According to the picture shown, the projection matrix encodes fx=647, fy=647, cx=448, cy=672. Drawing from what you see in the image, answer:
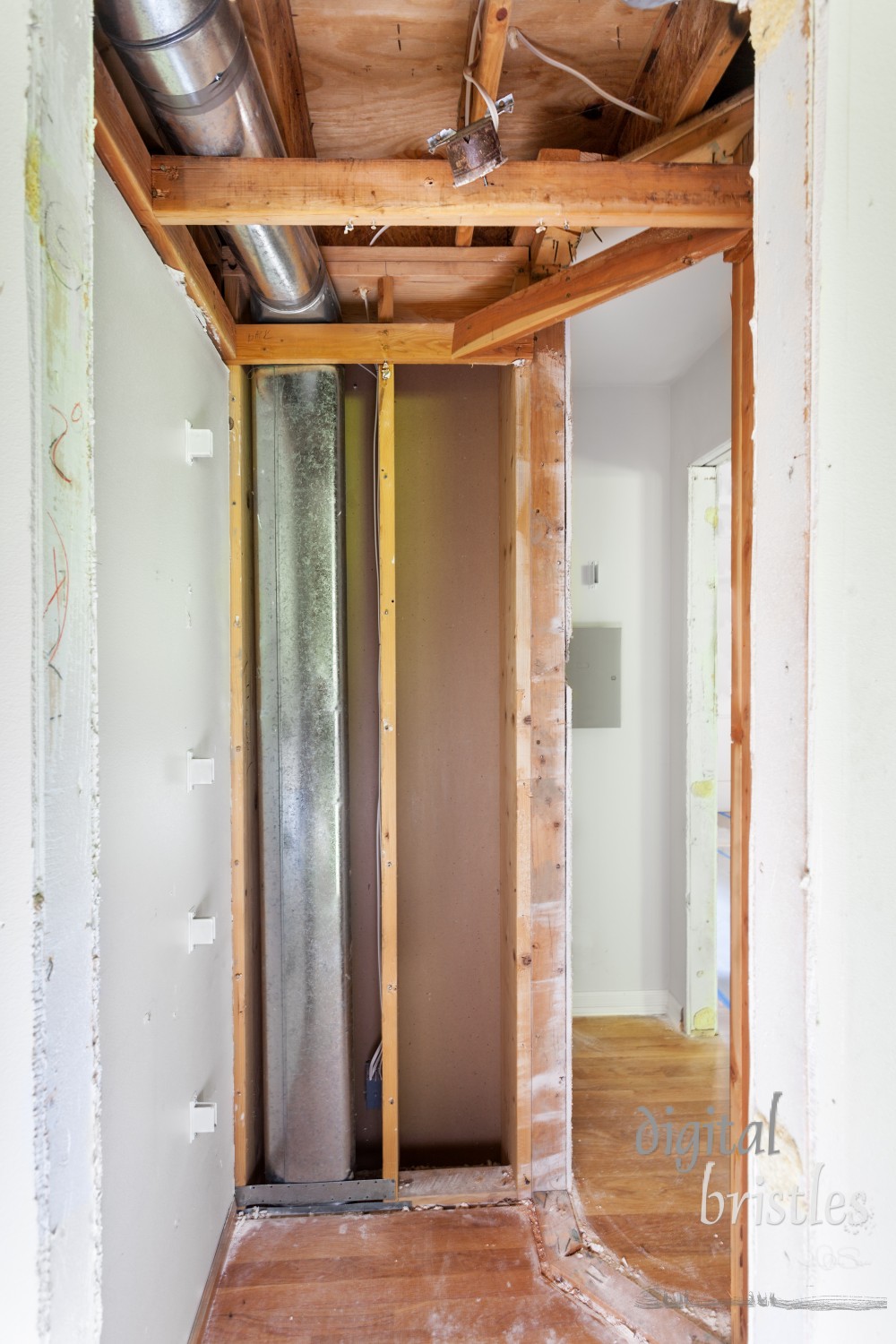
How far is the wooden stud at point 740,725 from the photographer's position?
1.30 meters

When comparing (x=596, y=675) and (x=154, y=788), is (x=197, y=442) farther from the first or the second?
(x=596, y=675)

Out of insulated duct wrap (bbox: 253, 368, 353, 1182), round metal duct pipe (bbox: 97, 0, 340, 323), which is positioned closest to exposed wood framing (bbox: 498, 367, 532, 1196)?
insulated duct wrap (bbox: 253, 368, 353, 1182)

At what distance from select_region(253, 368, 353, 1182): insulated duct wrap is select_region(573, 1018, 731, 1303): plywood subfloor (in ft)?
2.54

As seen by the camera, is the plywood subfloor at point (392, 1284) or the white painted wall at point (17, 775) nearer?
the white painted wall at point (17, 775)

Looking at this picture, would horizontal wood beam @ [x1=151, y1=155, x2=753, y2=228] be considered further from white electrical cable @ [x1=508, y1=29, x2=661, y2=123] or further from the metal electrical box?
the metal electrical box

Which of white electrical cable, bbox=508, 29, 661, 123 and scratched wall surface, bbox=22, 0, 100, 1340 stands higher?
white electrical cable, bbox=508, 29, 661, 123

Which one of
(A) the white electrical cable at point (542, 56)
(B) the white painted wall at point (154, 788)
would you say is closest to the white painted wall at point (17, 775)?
(B) the white painted wall at point (154, 788)

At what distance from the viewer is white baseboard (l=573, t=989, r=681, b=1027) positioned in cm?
277

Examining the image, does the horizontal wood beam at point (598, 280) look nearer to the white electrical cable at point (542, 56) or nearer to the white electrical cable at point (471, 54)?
the white electrical cable at point (542, 56)

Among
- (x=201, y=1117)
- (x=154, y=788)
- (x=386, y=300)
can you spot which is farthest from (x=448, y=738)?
(x=386, y=300)

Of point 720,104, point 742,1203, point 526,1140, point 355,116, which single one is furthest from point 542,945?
point 355,116

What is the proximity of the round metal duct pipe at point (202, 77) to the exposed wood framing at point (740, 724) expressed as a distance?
986 millimetres

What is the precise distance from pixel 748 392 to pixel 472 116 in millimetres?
855

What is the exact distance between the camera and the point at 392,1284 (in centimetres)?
163
